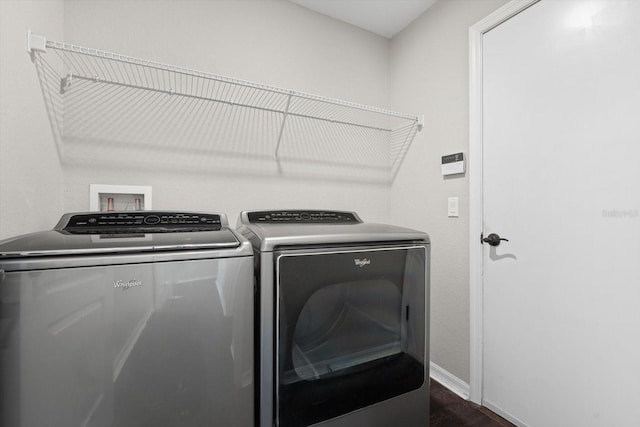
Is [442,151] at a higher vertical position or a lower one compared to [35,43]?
lower

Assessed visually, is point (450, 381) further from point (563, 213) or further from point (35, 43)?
point (35, 43)

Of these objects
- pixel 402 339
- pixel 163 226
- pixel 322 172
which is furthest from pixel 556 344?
pixel 163 226

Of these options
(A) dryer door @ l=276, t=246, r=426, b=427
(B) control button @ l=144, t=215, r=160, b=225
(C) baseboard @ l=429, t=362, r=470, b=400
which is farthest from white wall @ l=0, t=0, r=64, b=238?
(C) baseboard @ l=429, t=362, r=470, b=400

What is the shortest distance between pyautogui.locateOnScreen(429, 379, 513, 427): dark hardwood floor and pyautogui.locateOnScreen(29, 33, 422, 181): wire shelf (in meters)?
1.68

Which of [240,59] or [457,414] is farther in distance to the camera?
[240,59]

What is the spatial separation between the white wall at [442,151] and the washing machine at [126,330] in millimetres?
1448

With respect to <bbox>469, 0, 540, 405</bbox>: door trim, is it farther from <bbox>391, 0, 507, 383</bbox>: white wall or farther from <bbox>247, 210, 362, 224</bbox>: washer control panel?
<bbox>247, 210, 362, 224</bbox>: washer control panel

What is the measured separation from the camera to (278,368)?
1.02m

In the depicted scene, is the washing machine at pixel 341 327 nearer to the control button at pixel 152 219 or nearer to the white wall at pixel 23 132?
the control button at pixel 152 219

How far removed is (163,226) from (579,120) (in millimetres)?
1925

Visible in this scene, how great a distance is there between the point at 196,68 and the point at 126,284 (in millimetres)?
1451

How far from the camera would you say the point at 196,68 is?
1.70m

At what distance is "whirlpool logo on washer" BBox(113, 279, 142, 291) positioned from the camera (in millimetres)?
792

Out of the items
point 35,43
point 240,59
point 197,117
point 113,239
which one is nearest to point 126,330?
point 113,239
